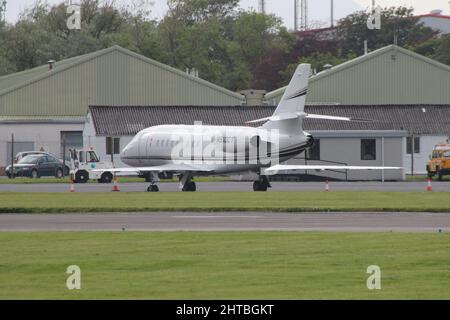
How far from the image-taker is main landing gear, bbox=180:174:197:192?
5169 centimetres

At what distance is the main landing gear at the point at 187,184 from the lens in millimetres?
→ 51688

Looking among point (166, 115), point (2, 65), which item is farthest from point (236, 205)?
point (2, 65)

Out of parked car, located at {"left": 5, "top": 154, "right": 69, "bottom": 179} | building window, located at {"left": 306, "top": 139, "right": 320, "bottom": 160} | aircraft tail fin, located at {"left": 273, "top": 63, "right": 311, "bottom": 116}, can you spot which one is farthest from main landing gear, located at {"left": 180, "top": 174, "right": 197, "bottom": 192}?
parked car, located at {"left": 5, "top": 154, "right": 69, "bottom": 179}

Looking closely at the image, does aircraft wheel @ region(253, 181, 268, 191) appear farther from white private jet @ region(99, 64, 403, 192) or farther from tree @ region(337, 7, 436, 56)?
tree @ region(337, 7, 436, 56)

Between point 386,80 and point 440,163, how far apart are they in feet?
81.7

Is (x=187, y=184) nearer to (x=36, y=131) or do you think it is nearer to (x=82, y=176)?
(x=82, y=176)

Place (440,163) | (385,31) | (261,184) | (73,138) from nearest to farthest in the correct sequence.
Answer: (261,184), (440,163), (73,138), (385,31)

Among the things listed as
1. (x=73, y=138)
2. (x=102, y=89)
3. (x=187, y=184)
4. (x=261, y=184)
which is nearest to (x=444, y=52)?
(x=102, y=89)

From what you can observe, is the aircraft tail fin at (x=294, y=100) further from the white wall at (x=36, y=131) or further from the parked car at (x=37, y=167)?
the white wall at (x=36, y=131)

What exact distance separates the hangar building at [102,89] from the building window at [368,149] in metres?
27.0

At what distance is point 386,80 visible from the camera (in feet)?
301

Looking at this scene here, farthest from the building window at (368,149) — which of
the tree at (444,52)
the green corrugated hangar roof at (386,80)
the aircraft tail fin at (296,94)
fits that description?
the tree at (444,52)

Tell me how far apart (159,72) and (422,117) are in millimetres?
24554

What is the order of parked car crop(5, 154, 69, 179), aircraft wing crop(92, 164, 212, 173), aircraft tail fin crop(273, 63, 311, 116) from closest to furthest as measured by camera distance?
aircraft tail fin crop(273, 63, 311, 116) → aircraft wing crop(92, 164, 212, 173) → parked car crop(5, 154, 69, 179)
